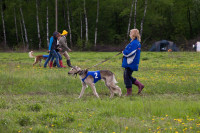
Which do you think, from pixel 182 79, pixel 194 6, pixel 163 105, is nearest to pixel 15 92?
pixel 163 105

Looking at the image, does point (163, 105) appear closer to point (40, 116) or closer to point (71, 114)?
point (71, 114)

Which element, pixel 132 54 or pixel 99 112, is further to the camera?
pixel 132 54

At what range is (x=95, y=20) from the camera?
1996 inches

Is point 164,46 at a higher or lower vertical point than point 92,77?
lower

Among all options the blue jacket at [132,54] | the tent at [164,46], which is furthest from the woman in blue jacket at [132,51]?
the tent at [164,46]

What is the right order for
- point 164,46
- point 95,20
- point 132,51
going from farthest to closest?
1. point 95,20
2. point 164,46
3. point 132,51

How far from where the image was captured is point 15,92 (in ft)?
33.3

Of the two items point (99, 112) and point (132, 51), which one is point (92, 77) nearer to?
point (132, 51)

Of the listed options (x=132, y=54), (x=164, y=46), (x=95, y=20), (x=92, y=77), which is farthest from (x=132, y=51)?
(x=95, y=20)

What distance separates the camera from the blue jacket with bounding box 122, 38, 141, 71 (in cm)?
884

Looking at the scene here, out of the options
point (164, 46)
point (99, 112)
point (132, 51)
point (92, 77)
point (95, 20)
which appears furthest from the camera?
point (95, 20)

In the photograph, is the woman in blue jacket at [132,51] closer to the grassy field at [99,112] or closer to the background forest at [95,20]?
the grassy field at [99,112]

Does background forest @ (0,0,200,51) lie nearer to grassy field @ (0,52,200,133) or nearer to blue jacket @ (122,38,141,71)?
grassy field @ (0,52,200,133)

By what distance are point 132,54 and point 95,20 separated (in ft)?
139
